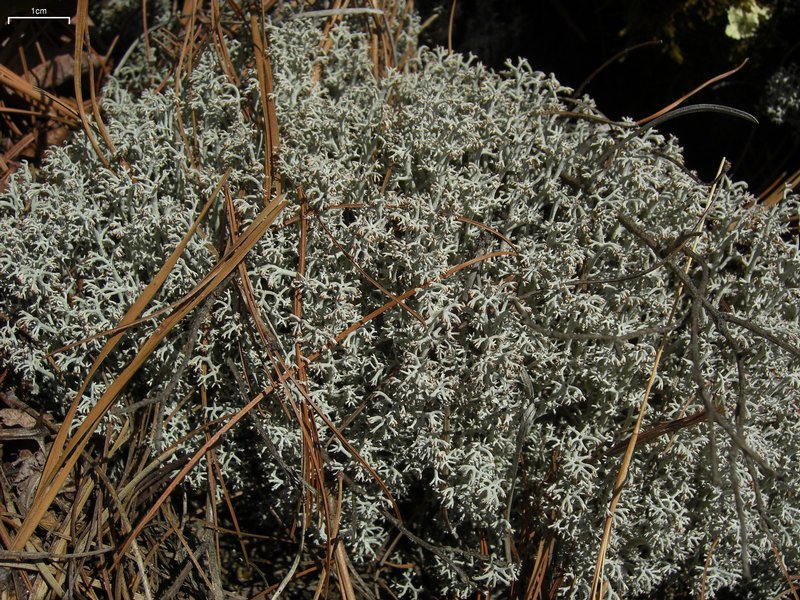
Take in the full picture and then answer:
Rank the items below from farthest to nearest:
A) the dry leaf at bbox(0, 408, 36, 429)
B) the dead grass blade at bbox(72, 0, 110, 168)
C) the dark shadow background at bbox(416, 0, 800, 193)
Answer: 1. the dark shadow background at bbox(416, 0, 800, 193)
2. the dead grass blade at bbox(72, 0, 110, 168)
3. the dry leaf at bbox(0, 408, 36, 429)

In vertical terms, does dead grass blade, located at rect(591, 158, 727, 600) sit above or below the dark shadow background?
below

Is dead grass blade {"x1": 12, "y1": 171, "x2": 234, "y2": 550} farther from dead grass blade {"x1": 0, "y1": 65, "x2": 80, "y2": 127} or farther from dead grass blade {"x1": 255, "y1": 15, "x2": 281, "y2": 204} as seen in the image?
dead grass blade {"x1": 0, "y1": 65, "x2": 80, "y2": 127}

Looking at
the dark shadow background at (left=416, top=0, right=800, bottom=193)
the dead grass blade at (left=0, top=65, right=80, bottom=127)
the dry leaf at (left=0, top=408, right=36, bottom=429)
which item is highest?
the dark shadow background at (left=416, top=0, right=800, bottom=193)

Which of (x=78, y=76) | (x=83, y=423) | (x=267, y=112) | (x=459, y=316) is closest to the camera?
(x=83, y=423)

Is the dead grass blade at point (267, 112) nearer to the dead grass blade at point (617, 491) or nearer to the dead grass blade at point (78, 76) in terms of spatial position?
the dead grass blade at point (78, 76)

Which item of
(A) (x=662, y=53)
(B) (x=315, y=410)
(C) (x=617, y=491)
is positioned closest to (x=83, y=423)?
(B) (x=315, y=410)

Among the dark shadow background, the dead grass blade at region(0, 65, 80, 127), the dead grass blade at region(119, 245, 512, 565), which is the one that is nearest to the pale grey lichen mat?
the dead grass blade at region(119, 245, 512, 565)

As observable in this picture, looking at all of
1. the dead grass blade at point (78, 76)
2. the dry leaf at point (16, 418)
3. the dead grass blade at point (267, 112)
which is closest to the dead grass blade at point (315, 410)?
the dead grass blade at point (267, 112)

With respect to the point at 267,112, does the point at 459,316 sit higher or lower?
lower

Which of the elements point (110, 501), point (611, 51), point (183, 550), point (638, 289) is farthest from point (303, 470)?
point (611, 51)

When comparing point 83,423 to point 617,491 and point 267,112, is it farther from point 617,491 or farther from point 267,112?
point 617,491

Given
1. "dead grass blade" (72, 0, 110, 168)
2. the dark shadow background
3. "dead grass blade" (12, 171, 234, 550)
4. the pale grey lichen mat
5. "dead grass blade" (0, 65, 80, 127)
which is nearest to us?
"dead grass blade" (12, 171, 234, 550)
